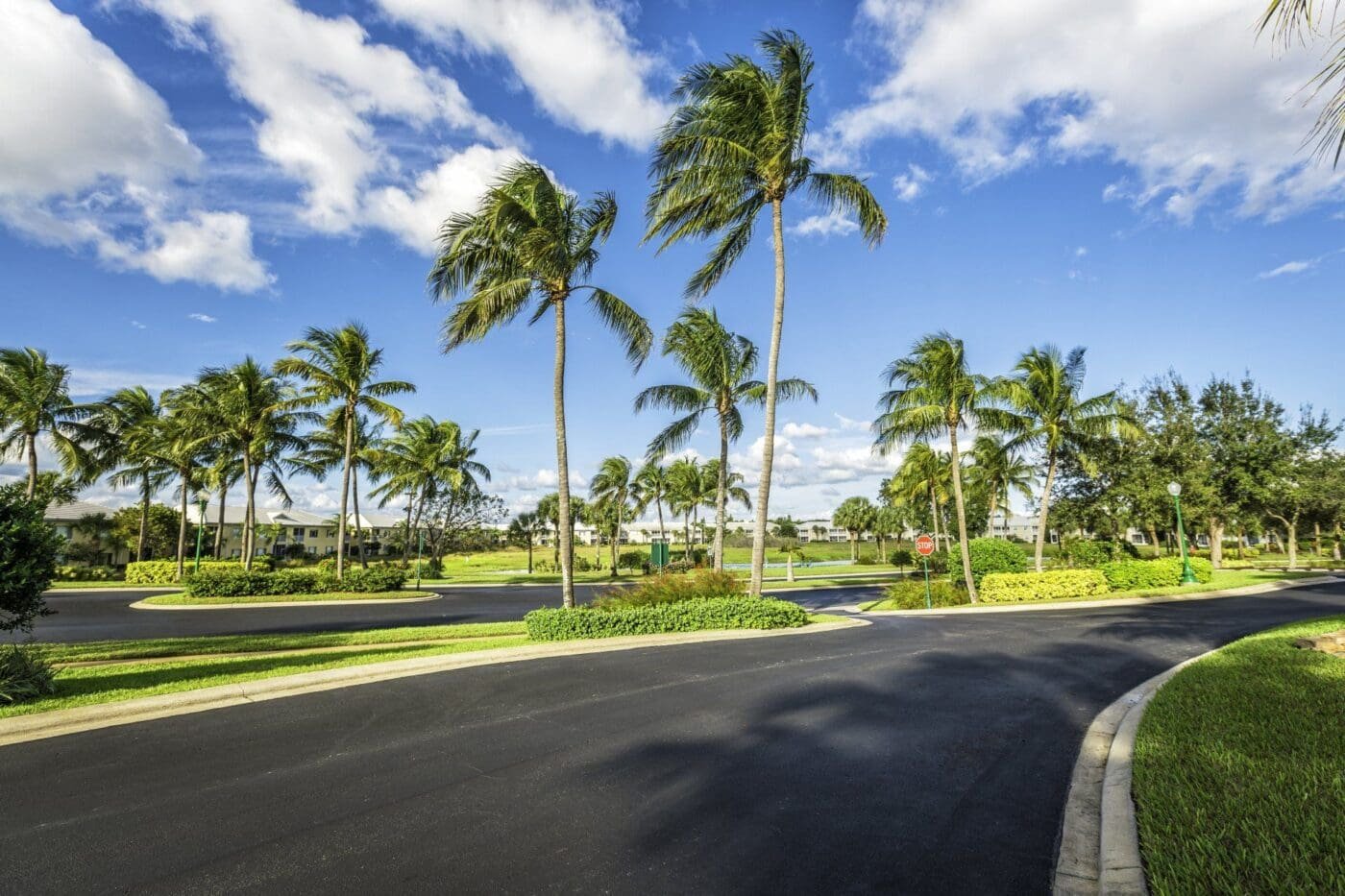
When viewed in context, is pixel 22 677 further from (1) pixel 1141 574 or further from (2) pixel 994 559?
(1) pixel 1141 574

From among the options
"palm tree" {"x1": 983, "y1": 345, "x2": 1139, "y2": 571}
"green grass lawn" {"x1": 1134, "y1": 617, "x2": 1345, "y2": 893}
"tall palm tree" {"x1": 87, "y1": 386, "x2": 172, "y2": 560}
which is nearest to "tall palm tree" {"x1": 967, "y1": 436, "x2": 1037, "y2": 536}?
"palm tree" {"x1": 983, "y1": 345, "x2": 1139, "y2": 571}

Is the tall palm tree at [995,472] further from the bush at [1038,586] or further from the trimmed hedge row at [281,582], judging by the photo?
the trimmed hedge row at [281,582]

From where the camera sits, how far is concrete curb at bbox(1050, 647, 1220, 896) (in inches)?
139

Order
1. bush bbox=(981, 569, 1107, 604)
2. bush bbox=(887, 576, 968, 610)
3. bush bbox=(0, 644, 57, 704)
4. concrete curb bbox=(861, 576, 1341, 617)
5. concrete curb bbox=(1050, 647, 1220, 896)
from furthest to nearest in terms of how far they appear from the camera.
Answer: bush bbox=(981, 569, 1107, 604), bush bbox=(887, 576, 968, 610), concrete curb bbox=(861, 576, 1341, 617), bush bbox=(0, 644, 57, 704), concrete curb bbox=(1050, 647, 1220, 896)

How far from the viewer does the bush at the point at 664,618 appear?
1313cm

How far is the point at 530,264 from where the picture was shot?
15.5 metres

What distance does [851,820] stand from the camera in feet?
14.7

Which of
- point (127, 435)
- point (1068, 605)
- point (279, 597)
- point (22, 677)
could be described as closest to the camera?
point (22, 677)

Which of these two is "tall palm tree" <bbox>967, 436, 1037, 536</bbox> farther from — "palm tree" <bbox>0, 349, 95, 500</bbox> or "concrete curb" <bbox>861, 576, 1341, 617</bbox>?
"palm tree" <bbox>0, 349, 95, 500</bbox>

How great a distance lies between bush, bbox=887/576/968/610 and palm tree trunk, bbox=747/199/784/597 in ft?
27.8

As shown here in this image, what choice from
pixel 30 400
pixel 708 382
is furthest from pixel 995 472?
pixel 30 400

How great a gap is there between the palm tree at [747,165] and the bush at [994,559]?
1223 centimetres

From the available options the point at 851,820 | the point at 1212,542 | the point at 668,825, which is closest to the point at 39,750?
the point at 668,825

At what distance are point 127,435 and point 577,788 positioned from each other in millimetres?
41255
